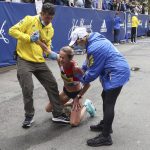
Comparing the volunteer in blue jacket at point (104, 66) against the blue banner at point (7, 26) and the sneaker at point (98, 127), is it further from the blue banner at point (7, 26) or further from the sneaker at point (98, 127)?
the blue banner at point (7, 26)

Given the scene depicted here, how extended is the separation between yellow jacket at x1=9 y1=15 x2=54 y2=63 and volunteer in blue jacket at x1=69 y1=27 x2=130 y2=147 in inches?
32.7

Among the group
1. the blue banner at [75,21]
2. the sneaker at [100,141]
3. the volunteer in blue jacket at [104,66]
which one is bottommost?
the blue banner at [75,21]

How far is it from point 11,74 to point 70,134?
5.67 m

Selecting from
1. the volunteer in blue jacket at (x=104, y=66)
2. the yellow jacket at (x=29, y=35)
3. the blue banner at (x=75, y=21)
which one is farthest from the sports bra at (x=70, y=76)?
the blue banner at (x=75, y=21)

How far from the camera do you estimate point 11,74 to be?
11352 millimetres

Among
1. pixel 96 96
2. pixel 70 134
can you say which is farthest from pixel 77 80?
pixel 96 96

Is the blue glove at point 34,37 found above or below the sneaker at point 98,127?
above

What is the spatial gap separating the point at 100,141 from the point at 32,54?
159 centimetres

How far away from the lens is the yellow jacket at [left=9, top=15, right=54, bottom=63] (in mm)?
5891

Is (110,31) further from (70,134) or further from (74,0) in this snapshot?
(70,134)

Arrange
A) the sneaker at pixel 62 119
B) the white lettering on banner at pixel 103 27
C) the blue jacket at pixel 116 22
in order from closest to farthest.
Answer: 1. the sneaker at pixel 62 119
2. the white lettering on banner at pixel 103 27
3. the blue jacket at pixel 116 22

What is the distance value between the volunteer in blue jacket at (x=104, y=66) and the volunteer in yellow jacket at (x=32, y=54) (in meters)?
0.76

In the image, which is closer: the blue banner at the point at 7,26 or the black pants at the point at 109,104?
the black pants at the point at 109,104

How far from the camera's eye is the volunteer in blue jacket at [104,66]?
5250 millimetres
